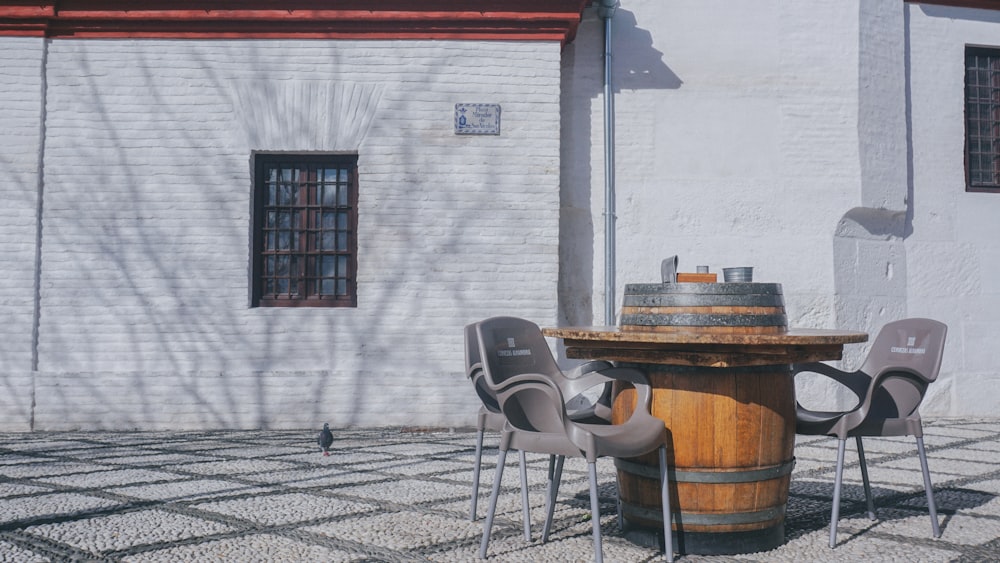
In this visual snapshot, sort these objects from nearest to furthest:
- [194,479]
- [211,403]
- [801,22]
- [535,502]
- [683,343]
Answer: [683,343] < [535,502] < [194,479] < [211,403] < [801,22]

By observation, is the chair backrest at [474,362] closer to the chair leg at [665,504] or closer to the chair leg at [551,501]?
the chair leg at [551,501]

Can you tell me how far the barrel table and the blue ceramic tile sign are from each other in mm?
5039

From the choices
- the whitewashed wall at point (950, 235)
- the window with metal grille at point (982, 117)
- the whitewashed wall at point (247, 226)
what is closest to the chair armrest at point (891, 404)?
the whitewashed wall at point (247, 226)

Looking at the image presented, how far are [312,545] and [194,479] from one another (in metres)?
2.02

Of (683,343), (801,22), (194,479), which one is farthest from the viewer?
(801,22)

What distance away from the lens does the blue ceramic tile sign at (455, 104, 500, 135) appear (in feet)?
27.9

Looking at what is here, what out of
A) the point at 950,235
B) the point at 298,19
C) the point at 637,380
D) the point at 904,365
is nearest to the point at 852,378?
the point at 904,365

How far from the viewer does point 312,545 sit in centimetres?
374

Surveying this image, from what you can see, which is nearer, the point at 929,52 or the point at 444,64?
the point at 444,64

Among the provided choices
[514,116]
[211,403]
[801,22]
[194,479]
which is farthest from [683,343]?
[801,22]

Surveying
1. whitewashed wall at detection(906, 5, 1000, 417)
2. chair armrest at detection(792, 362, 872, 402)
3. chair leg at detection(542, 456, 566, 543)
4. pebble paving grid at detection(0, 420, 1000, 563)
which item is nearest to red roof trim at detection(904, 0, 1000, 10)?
whitewashed wall at detection(906, 5, 1000, 417)

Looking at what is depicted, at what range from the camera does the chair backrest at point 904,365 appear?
4.08 m

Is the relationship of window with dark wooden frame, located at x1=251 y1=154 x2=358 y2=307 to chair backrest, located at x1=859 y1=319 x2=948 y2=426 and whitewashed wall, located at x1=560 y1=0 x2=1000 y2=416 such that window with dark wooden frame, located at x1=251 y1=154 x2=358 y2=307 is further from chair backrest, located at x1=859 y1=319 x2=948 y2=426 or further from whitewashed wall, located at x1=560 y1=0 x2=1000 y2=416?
chair backrest, located at x1=859 y1=319 x2=948 y2=426

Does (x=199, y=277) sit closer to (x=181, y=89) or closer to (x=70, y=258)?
(x=70, y=258)
